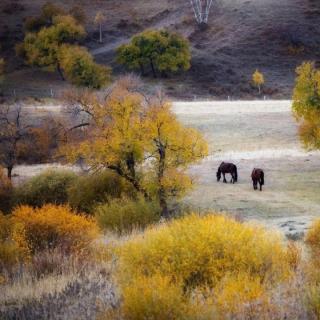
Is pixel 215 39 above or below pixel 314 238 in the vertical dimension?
above

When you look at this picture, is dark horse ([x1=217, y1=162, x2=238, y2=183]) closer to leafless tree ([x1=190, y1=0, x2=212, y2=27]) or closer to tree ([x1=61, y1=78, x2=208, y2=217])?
tree ([x1=61, y1=78, x2=208, y2=217])

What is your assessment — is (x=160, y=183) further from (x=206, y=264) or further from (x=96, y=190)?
(x=206, y=264)

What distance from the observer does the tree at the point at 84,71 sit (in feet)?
268

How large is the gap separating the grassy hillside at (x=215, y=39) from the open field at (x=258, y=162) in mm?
20435

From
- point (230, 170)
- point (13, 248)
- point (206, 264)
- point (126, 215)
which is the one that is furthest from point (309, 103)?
point (206, 264)

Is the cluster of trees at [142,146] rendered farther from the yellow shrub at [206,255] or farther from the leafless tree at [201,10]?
the leafless tree at [201,10]

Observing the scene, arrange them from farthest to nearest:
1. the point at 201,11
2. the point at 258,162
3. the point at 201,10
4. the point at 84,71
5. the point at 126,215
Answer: the point at 201,11
the point at 201,10
the point at 84,71
the point at 258,162
the point at 126,215

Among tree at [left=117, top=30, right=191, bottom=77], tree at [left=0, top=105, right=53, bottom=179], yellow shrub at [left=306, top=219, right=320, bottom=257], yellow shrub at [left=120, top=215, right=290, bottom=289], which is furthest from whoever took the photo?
tree at [left=117, top=30, right=191, bottom=77]

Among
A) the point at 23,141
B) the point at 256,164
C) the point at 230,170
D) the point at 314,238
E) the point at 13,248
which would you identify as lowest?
the point at 256,164

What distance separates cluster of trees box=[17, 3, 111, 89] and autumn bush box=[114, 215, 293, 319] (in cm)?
7006

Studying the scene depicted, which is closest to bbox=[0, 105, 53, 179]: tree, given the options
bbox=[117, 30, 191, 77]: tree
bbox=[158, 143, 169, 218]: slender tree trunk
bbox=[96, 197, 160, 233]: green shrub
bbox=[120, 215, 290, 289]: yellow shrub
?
bbox=[158, 143, 169, 218]: slender tree trunk

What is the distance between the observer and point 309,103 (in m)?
43.4

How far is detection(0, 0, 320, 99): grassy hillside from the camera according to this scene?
89000mm

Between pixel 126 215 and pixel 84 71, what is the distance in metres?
56.2
